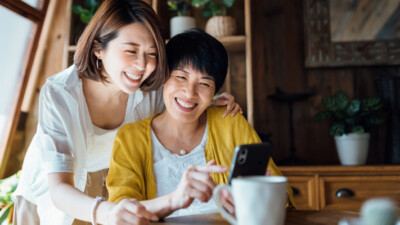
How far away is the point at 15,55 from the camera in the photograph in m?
2.58

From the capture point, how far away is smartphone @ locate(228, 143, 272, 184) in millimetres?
663

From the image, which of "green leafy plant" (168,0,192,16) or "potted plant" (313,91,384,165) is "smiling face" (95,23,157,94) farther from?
"potted plant" (313,91,384,165)

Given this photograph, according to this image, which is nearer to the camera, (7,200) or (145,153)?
(145,153)

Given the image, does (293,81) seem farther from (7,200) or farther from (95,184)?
(7,200)

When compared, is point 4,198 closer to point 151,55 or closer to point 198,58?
point 151,55

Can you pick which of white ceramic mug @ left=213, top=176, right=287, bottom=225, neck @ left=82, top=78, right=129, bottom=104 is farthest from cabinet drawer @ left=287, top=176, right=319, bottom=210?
white ceramic mug @ left=213, top=176, right=287, bottom=225

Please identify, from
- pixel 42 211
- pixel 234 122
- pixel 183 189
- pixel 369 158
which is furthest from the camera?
pixel 369 158

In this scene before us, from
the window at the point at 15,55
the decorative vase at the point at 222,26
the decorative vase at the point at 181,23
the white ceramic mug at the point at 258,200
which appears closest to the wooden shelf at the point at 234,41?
the decorative vase at the point at 222,26

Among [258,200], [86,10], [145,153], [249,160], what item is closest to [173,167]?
[145,153]

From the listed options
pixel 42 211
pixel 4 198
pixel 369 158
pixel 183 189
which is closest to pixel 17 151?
pixel 4 198

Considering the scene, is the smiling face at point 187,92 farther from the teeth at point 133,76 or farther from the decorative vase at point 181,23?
the decorative vase at point 181,23

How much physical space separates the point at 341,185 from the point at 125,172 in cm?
144

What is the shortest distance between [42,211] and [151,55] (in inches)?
32.7

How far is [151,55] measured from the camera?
138cm
